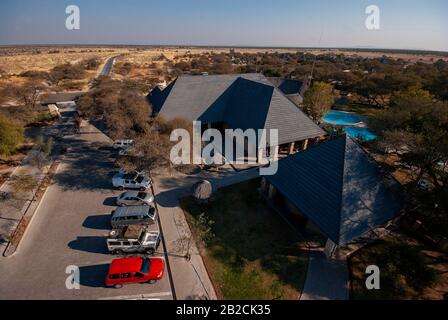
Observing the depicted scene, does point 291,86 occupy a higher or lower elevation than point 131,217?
higher

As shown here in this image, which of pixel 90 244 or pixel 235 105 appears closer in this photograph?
pixel 90 244

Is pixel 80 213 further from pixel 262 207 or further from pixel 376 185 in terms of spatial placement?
pixel 376 185

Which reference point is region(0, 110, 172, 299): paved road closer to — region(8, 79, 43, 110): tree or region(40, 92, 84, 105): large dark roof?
region(40, 92, 84, 105): large dark roof

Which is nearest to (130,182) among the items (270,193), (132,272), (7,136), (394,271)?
(132,272)

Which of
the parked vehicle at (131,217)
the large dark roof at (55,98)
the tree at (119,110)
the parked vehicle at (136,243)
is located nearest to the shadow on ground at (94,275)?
the parked vehicle at (136,243)

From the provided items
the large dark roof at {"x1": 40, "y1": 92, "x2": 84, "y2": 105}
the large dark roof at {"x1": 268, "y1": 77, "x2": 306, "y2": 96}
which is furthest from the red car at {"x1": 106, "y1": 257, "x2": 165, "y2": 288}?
the large dark roof at {"x1": 268, "y1": 77, "x2": 306, "y2": 96}

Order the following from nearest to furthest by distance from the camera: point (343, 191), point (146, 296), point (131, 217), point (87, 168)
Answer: point (146, 296), point (343, 191), point (131, 217), point (87, 168)

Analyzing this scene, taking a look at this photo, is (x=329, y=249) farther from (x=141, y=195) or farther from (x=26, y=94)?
(x=26, y=94)
